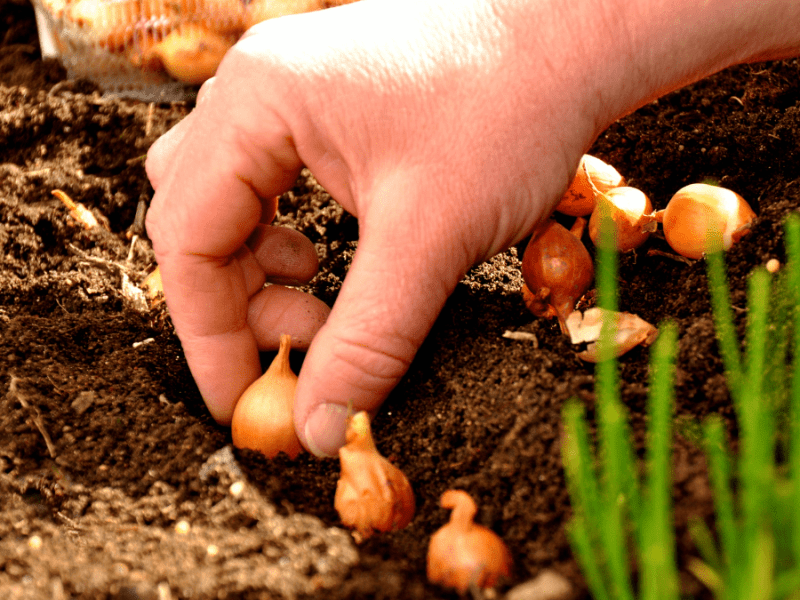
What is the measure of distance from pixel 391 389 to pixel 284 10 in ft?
3.73

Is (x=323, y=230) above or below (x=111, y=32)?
below

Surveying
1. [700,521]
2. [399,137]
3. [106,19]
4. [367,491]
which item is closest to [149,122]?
[106,19]

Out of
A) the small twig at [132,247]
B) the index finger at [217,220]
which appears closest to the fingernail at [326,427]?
the index finger at [217,220]

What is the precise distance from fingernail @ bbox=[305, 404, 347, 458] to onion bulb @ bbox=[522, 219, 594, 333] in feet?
1.17

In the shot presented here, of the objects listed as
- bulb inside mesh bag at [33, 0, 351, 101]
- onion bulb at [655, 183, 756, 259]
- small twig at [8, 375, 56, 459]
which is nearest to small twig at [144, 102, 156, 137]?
bulb inside mesh bag at [33, 0, 351, 101]

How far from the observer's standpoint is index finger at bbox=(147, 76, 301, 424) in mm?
892

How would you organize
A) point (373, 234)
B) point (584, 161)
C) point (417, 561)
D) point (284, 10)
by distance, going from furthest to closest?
point (284, 10) → point (584, 161) → point (373, 234) → point (417, 561)

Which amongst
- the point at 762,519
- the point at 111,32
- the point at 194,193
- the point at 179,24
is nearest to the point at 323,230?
the point at 194,193

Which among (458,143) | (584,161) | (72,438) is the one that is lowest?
(72,438)

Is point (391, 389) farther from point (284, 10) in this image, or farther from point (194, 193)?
point (284, 10)

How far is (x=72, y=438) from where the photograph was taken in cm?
92

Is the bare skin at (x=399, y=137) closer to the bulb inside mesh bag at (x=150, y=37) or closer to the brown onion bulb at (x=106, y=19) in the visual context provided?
the bulb inside mesh bag at (x=150, y=37)

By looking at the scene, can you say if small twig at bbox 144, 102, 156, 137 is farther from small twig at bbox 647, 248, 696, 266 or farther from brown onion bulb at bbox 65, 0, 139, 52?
small twig at bbox 647, 248, 696, 266

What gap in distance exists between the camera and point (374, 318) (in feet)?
2.90
